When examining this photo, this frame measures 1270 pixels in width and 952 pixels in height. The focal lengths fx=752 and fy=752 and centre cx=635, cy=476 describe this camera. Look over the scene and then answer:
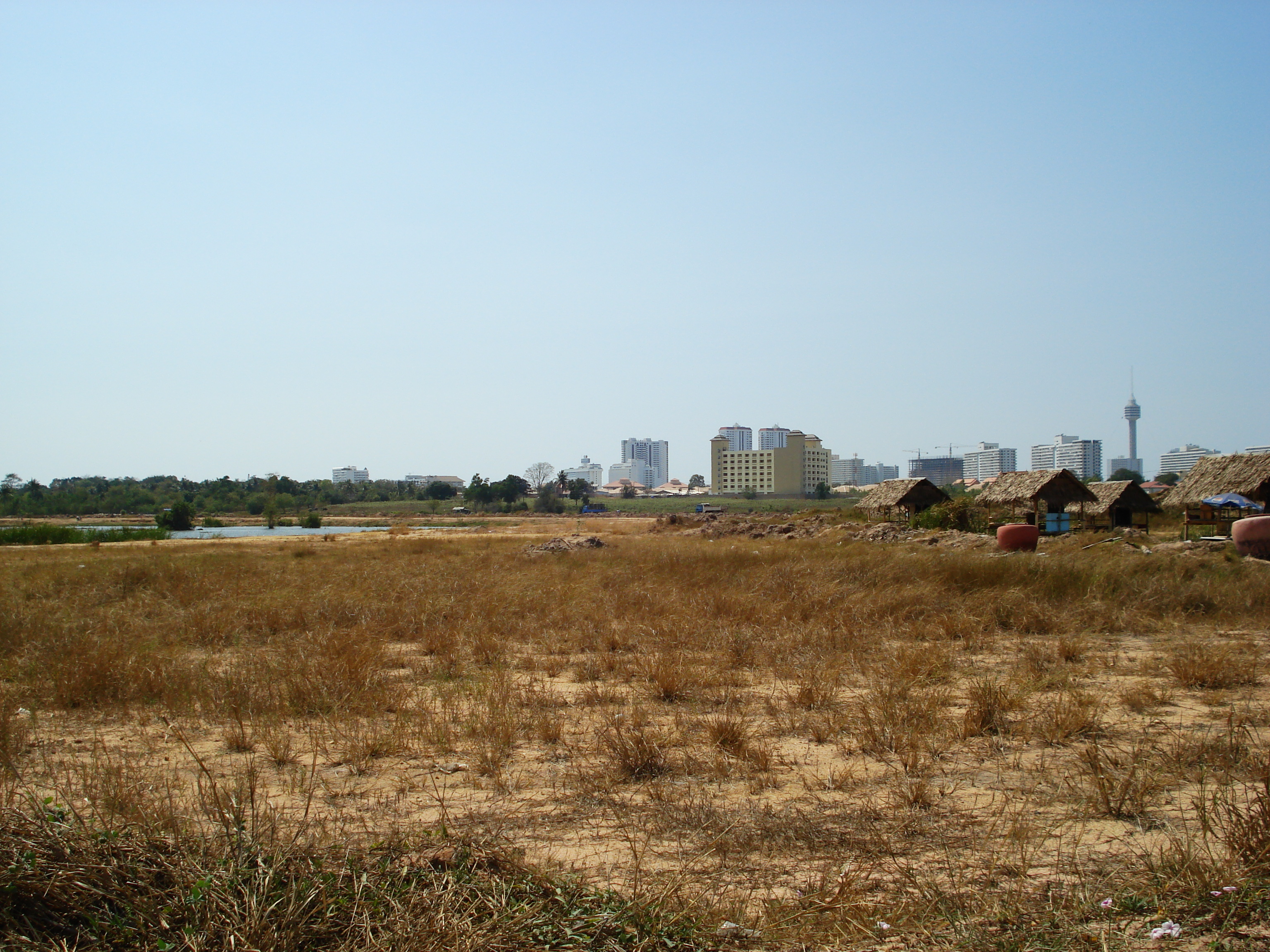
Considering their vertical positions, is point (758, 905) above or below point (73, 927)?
below

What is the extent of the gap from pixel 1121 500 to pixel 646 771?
34.7m

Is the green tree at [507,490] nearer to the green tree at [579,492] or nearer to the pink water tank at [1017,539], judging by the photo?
the green tree at [579,492]

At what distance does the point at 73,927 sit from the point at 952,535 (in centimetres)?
2771

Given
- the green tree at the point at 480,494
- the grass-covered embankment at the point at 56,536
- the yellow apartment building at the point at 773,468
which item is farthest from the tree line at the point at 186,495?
the yellow apartment building at the point at 773,468

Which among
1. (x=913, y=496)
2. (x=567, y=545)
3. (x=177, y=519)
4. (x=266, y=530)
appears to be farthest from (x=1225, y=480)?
(x=177, y=519)

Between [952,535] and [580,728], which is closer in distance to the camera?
[580,728]

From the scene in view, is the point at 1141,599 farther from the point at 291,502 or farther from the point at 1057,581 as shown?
the point at 291,502

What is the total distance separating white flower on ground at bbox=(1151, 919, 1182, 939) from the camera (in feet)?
8.46

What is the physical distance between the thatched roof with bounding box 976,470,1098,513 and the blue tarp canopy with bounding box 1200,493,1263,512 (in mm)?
4926

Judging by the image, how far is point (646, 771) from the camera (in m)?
4.75

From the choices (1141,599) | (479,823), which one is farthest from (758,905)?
(1141,599)

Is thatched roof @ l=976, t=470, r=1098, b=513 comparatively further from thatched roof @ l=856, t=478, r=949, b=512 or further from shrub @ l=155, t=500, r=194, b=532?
shrub @ l=155, t=500, r=194, b=532

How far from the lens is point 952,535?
88.1 feet

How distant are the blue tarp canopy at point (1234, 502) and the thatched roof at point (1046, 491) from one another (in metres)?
4.93
